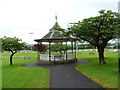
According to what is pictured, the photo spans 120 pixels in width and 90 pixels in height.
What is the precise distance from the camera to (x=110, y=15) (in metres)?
10.3

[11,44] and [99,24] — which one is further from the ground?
[99,24]


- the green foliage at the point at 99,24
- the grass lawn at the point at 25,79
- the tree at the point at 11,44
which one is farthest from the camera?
the tree at the point at 11,44

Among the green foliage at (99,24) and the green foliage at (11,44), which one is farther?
the green foliage at (11,44)

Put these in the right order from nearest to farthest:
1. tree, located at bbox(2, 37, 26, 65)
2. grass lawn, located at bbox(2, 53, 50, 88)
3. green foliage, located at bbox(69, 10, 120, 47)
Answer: grass lawn, located at bbox(2, 53, 50, 88)
green foliage, located at bbox(69, 10, 120, 47)
tree, located at bbox(2, 37, 26, 65)

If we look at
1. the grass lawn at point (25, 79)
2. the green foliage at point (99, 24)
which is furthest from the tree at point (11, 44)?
the green foliage at point (99, 24)

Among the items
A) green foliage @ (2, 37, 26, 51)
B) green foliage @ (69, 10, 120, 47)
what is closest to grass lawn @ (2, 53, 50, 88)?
green foliage @ (2, 37, 26, 51)

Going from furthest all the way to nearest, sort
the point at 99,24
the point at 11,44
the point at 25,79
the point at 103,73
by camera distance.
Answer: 1. the point at 11,44
2. the point at 99,24
3. the point at 103,73
4. the point at 25,79

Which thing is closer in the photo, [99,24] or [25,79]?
[25,79]

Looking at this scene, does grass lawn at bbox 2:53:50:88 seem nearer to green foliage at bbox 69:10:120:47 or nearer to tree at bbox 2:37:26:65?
tree at bbox 2:37:26:65

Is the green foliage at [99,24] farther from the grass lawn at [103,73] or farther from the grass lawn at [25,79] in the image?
the grass lawn at [25,79]

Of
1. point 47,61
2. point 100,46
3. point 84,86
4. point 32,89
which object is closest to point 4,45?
point 47,61

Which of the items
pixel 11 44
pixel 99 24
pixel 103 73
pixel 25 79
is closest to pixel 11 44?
pixel 11 44

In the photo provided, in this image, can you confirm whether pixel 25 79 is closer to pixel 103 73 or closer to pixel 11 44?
pixel 103 73

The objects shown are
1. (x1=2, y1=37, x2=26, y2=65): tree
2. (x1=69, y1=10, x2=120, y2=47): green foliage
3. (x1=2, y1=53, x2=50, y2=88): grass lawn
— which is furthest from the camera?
(x1=2, y1=37, x2=26, y2=65): tree
